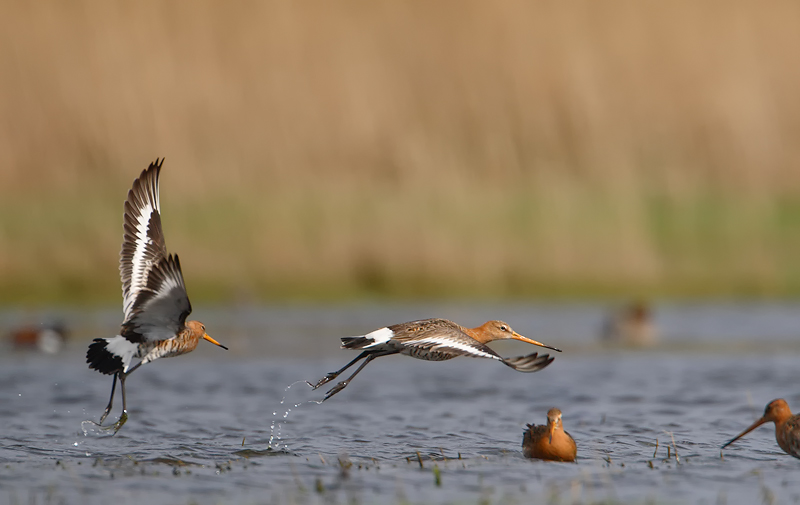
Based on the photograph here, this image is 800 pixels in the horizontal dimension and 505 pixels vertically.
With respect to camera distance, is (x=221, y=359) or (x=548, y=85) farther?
(x=548, y=85)

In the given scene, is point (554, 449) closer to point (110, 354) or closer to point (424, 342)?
point (424, 342)

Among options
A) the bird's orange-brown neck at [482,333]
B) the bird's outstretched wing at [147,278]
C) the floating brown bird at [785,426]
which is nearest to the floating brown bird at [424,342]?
the bird's orange-brown neck at [482,333]

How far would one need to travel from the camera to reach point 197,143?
21062 mm

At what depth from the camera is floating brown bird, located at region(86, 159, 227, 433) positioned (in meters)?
8.43

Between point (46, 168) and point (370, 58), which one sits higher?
point (370, 58)

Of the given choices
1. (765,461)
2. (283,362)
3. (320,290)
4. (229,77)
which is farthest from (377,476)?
(229,77)

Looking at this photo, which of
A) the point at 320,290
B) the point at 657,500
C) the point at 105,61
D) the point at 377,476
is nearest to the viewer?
the point at 657,500

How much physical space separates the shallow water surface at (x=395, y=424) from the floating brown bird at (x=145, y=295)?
0.70 metres

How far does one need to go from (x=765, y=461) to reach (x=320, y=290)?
11.7 metres

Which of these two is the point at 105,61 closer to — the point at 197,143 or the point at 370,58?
the point at 197,143

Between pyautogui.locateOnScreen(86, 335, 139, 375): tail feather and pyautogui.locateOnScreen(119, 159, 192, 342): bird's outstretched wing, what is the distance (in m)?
0.08

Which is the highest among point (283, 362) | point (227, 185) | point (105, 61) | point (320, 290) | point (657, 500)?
point (105, 61)

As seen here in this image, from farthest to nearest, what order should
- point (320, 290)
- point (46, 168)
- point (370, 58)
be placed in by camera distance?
point (370, 58)
point (46, 168)
point (320, 290)

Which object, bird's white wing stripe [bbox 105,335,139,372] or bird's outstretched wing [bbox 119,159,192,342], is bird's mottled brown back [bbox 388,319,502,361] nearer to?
bird's outstretched wing [bbox 119,159,192,342]
